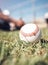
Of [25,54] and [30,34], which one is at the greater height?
[30,34]

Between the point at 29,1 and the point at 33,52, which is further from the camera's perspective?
the point at 29,1

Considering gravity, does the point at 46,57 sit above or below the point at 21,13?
below

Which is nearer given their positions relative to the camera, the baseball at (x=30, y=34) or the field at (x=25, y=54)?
the field at (x=25, y=54)

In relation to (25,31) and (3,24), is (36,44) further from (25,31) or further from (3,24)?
(3,24)

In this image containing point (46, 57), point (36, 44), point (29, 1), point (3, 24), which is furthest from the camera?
point (3, 24)

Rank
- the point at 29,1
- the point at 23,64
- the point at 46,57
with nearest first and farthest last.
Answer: the point at 23,64 < the point at 46,57 < the point at 29,1

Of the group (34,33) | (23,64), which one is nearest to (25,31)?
(34,33)

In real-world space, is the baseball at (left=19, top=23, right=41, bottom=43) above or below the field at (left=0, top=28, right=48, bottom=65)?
above

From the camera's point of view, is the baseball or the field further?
the baseball

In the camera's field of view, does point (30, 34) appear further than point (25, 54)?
Yes

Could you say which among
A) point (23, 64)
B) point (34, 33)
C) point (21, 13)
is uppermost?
point (21, 13)

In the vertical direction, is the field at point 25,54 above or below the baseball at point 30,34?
below

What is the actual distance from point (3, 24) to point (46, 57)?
1382cm

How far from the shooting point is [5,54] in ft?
12.3
